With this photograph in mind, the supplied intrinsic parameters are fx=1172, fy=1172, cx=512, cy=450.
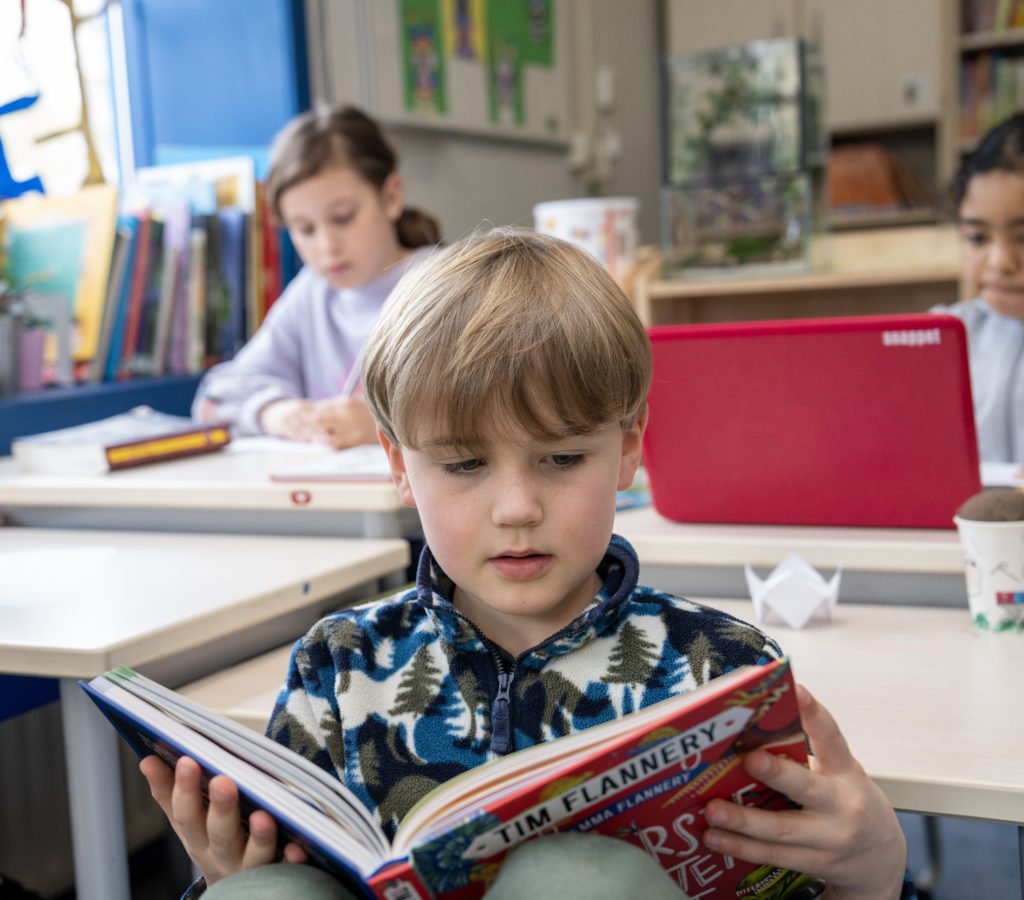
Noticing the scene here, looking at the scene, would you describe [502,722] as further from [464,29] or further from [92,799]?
[464,29]

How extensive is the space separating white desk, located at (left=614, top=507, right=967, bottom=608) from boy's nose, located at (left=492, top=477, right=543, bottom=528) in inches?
19.6

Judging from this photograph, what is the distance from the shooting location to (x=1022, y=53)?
3.81 m

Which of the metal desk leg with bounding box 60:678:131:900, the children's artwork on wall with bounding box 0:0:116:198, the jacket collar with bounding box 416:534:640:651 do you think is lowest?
the metal desk leg with bounding box 60:678:131:900

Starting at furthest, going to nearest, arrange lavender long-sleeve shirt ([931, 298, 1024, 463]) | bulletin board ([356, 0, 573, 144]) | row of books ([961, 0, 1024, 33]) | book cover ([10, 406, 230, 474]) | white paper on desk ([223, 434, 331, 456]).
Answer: row of books ([961, 0, 1024, 33]), bulletin board ([356, 0, 573, 144]), lavender long-sleeve shirt ([931, 298, 1024, 463]), white paper on desk ([223, 434, 331, 456]), book cover ([10, 406, 230, 474])

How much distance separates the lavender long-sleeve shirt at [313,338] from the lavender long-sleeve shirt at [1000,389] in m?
1.04

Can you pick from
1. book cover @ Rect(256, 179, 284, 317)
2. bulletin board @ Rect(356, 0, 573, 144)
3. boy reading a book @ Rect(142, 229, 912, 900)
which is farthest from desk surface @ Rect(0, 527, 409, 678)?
bulletin board @ Rect(356, 0, 573, 144)

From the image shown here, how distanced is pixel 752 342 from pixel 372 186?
1194 millimetres

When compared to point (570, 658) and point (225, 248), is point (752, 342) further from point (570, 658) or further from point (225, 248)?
point (225, 248)

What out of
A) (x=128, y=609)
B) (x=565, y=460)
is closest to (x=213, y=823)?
(x=565, y=460)

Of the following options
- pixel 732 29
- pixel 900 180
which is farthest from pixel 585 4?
pixel 900 180

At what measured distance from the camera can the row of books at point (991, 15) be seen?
12.0 feet

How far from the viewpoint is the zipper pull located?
0.77 m

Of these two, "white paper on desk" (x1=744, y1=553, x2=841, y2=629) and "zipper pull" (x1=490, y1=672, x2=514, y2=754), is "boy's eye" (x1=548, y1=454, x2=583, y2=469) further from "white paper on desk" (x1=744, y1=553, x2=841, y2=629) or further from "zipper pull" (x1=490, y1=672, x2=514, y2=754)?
"white paper on desk" (x1=744, y1=553, x2=841, y2=629)

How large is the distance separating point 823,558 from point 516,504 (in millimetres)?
535
